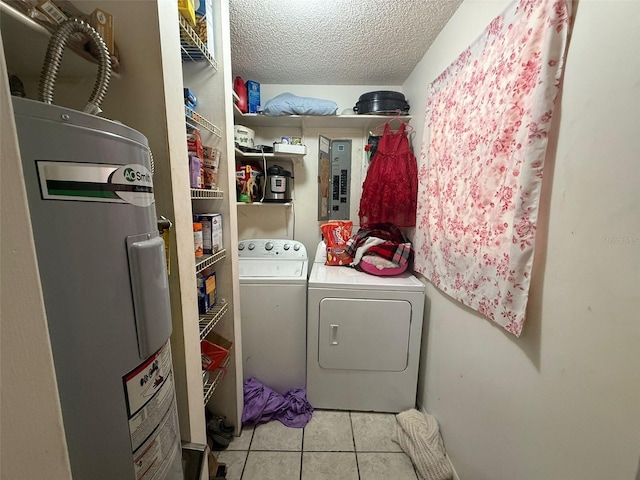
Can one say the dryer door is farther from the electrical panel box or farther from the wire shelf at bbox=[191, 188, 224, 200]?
the electrical panel box

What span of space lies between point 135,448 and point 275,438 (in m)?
1.27

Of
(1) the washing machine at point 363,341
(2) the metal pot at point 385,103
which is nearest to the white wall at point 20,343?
(1) the washing machine at point 363,341

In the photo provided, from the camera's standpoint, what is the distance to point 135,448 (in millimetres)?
583

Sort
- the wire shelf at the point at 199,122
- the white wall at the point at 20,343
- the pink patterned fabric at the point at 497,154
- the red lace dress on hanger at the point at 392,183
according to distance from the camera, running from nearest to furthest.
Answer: the white wall at the point at 20,343 → the pink patterned fabric at the point at 497,154 → the wire shelf at the point at 199,122 → the red lace dress on hanger at the point at 392,183

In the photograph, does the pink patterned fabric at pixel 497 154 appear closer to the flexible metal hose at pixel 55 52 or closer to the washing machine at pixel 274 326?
the washing machine at pixel 274 326

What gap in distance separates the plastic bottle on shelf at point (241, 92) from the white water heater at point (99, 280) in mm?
1676

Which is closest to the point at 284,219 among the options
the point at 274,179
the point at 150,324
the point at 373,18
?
the point at 274,179

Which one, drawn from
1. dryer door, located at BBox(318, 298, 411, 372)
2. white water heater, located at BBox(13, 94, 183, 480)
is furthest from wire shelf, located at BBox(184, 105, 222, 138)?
dryer door, located at BBox(318, 298, 411, 372)

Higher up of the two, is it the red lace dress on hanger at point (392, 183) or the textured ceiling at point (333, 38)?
the textured ceiling at point (333, 38)

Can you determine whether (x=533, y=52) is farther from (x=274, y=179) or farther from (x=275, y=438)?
(x=275, y=438)

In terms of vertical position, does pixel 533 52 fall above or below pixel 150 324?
above

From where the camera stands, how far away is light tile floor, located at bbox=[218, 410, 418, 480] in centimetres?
138

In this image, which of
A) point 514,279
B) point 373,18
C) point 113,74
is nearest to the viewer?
point 113,74

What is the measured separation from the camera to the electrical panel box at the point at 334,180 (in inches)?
94.2
